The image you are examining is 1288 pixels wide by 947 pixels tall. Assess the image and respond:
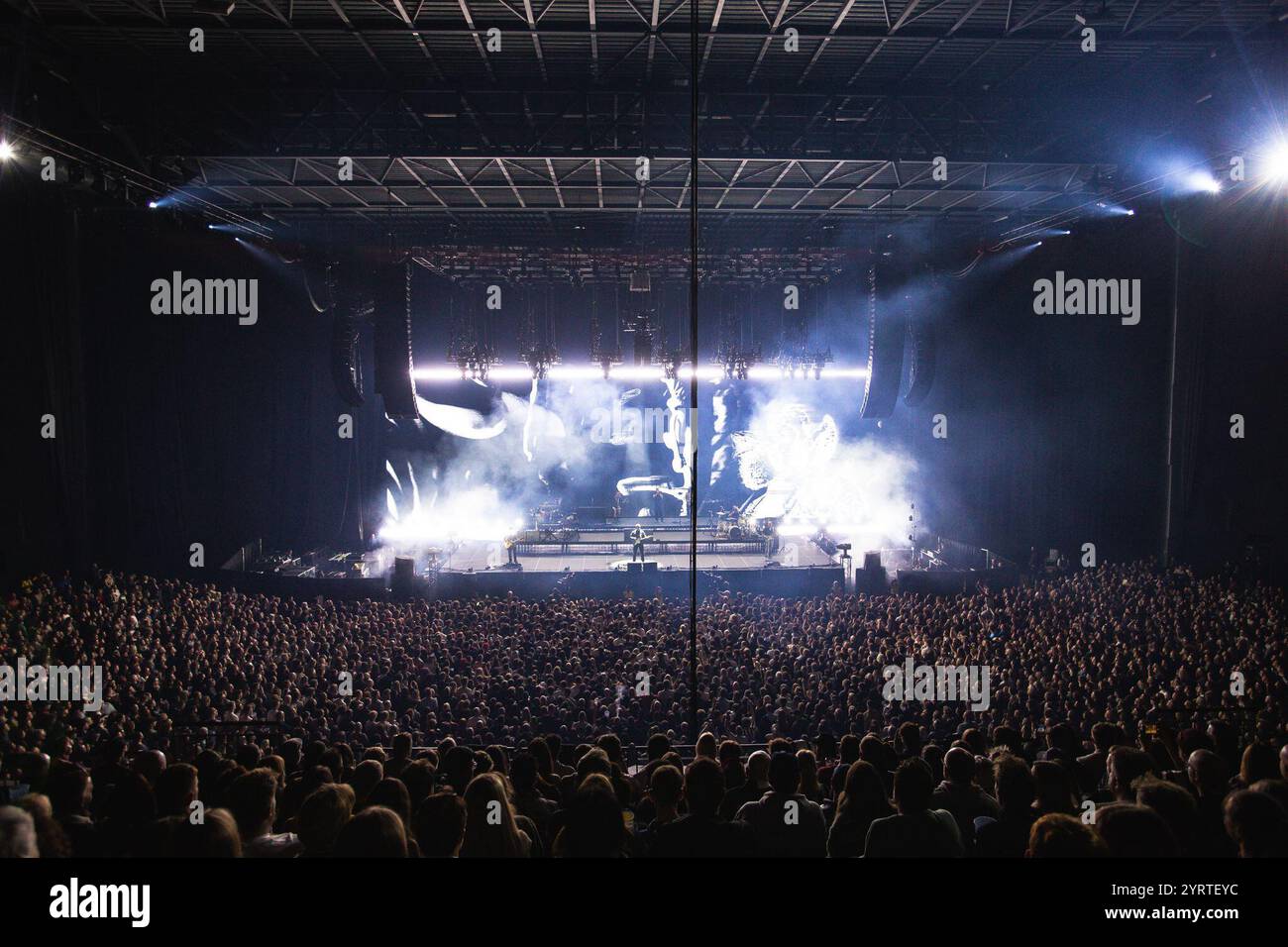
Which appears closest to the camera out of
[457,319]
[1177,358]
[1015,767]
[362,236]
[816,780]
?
[1015,767]

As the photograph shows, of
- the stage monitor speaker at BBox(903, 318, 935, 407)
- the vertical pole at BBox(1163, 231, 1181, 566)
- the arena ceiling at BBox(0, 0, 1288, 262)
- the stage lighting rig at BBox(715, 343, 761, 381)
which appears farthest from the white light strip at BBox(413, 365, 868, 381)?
the stage monitor speaker at BBox(903, 318, 935, 407)

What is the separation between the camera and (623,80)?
35.5 feet

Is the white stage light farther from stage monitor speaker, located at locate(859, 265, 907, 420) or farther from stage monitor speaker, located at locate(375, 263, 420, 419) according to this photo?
stage monitor speaker, located at locate(375, 263, 420, 419)

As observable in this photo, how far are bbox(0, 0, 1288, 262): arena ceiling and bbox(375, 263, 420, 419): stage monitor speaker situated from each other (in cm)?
172

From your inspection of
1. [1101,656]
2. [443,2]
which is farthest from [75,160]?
[1101,656]

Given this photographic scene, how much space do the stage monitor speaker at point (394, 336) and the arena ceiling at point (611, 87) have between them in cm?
172

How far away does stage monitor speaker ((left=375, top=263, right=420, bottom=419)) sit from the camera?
38.7 feet

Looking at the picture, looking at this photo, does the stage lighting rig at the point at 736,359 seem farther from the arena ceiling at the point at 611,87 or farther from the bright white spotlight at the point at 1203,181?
the bright white spotlight at the point at 1203,181

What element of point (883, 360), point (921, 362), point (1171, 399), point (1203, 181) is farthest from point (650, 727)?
point (1171, 399)

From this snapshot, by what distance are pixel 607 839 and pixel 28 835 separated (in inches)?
75.6

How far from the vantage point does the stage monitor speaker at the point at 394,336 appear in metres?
11.8

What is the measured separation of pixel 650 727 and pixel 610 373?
14.6 m

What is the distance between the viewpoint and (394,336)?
1188cm

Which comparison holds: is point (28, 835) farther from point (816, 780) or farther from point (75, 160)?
point (75, 160)
